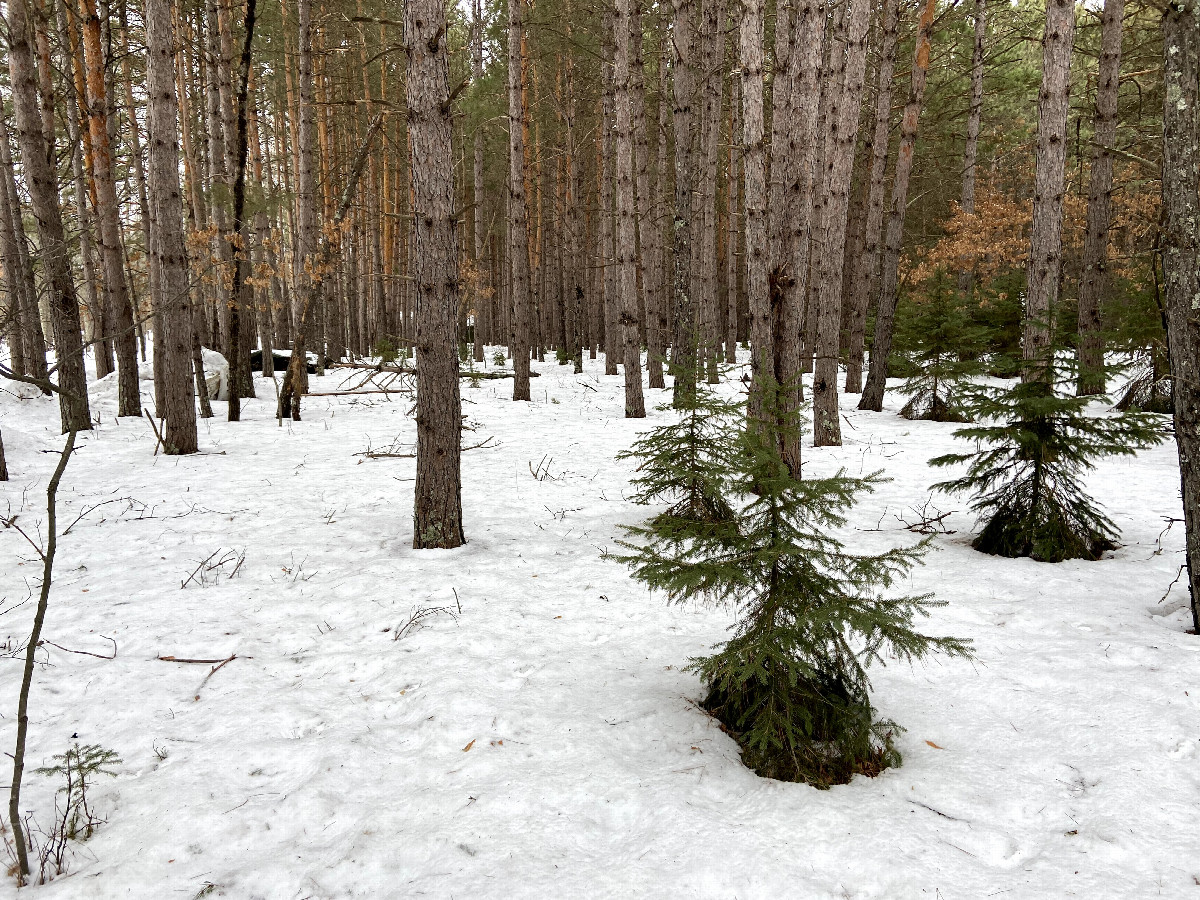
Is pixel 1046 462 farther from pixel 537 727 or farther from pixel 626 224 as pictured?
pixel 626 224

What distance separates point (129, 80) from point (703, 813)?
57.0 ft

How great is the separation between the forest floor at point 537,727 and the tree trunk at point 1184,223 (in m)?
1.09

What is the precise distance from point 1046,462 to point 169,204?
898 centimetres

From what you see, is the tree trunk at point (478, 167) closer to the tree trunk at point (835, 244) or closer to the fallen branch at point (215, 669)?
the tree trunk at point (835, 244)

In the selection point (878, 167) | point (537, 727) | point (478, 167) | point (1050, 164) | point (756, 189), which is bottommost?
point (537, 727)

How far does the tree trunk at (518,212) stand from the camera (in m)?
12.1

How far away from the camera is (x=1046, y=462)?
461cm

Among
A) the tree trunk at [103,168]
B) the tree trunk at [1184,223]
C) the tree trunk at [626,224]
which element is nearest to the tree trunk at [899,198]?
the tree trunk at [626,224]

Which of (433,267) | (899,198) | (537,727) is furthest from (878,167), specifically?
(537,727)

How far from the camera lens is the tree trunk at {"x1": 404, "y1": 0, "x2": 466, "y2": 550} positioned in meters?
4.41

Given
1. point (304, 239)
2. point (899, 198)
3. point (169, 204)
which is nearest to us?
point (169, 204)

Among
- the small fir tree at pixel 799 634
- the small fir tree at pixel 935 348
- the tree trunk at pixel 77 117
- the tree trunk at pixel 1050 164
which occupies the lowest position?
the small fir tree at pixel 799 634

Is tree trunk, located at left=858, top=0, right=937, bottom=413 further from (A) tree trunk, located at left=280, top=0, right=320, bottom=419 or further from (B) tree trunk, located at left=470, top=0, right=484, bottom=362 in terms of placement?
(B) tree trunk, located at left=470, top=0, right=484, bottom=362

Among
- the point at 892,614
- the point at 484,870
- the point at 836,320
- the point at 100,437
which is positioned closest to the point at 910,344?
the point at 836,320
